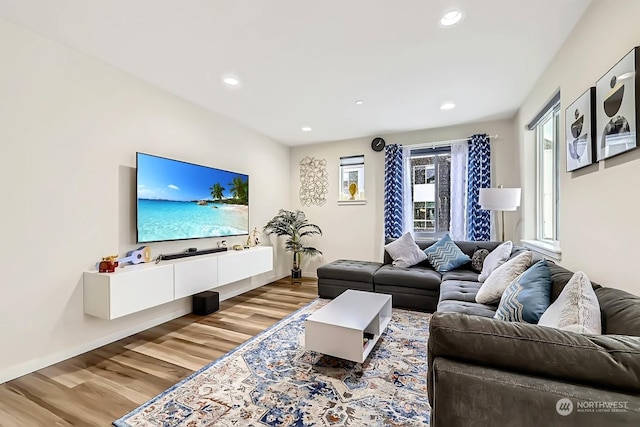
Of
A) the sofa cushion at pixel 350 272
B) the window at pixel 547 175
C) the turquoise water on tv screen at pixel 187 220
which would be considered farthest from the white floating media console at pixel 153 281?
the window at pixel 547 175

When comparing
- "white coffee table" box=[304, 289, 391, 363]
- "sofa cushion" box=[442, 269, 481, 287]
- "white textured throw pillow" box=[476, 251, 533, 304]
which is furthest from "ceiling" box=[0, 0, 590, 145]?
"white coffee table" box=[304, 289, 391, 363]

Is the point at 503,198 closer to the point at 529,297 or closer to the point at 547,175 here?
the point at 547,175

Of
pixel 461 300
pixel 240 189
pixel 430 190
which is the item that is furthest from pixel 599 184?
pixel 240 189

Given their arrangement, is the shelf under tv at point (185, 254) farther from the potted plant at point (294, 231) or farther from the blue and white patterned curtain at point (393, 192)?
the blue and white patterned curtain at point (393, 192)

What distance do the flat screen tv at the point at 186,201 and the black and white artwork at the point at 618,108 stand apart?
3549 mm

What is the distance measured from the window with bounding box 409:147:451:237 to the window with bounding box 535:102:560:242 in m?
1.25

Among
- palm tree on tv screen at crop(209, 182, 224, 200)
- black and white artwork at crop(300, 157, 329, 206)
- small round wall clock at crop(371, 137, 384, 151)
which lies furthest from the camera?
black and white artwork at crop(300, 157, 329, 206)

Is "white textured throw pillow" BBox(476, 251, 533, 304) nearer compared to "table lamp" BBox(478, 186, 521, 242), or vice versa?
"white textured throw pillow" BBox(476, 251, 533, 304)

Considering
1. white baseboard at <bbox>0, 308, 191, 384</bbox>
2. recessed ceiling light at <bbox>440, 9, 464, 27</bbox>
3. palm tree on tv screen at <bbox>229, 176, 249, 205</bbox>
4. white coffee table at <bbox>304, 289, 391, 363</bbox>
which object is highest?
recessed ceiling light at <bbox>440, 9, 464, 27</bbox>

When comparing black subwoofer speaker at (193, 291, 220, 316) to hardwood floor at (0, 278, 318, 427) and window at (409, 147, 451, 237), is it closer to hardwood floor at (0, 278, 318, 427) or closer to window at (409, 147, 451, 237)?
hardwood floor at (0, 278, 318, 427)

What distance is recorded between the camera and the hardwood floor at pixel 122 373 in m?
1.69

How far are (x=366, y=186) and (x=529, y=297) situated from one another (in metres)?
3.53

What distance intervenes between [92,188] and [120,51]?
1201 millimetres

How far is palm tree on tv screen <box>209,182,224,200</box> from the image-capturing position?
11.8 ft
